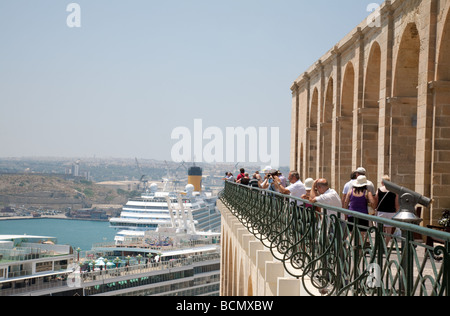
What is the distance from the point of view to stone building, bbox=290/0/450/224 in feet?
39.0

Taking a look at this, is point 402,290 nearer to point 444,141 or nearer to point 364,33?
point 444,141

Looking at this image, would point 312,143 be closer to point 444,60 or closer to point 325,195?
point 444,60

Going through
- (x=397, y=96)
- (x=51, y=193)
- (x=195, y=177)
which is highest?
(x=397, y=96)

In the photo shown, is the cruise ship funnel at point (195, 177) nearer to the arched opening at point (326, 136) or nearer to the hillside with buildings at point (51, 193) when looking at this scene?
the hillside with buildings at point (51, 193)

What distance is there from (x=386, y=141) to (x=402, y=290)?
37.4 ft

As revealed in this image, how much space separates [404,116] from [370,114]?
8.20 feet

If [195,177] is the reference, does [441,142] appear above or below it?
above

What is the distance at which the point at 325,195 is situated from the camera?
23.1 feet

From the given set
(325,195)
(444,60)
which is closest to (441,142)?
(444,60)

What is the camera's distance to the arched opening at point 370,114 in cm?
1689

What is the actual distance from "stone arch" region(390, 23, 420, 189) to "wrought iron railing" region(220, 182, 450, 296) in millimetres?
5859

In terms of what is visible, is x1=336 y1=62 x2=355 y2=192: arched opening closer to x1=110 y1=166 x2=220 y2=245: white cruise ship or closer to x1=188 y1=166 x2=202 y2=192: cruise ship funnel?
x1=110 y1=166 x2=220 y2=245: white cruise ship

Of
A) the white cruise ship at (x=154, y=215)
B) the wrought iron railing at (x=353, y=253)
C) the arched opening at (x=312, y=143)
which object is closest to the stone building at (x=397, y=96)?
the arched opening at (x=312, y=143)

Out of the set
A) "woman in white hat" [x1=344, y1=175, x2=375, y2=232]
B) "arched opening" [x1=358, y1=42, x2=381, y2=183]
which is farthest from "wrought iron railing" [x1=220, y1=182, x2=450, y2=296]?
"arched opening" [x1=358, y1=42, x2=381, y2=183]
